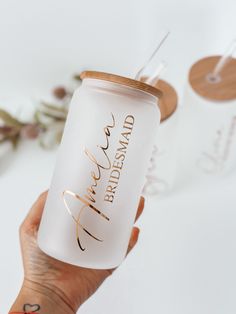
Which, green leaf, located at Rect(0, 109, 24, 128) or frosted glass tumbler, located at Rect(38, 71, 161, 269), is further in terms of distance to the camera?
green leaf, located at Rect(0, 109, 24, 128)

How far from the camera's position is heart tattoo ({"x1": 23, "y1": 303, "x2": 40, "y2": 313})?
0.72 m

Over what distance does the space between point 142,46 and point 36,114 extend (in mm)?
331

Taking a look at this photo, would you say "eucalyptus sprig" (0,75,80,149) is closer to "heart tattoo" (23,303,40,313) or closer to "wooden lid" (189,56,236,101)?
"wooden lid" (189,56,236,101)

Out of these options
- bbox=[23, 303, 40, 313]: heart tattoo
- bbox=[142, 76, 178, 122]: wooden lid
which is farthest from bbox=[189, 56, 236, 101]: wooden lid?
bbox=[23, 303, 40, 313]: heart tattoo

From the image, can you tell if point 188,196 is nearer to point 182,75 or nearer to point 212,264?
point 212,264

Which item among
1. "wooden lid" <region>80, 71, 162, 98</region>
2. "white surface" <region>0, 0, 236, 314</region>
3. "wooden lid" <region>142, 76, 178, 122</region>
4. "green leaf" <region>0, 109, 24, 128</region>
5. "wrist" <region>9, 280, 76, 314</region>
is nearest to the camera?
"wooden lid" <region>80, 71, 162, 98</region>

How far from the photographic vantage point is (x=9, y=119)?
1188 mm

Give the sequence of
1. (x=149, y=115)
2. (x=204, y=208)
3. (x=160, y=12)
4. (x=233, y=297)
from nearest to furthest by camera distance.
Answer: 1. (x=149, y=115)
2. (x=233, y=297)
3. (x=204, y=208)
4. (x=160, y=12)

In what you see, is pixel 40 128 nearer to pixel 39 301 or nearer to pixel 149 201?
pixel 149 201

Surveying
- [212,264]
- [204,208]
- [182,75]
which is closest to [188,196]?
[204,208]

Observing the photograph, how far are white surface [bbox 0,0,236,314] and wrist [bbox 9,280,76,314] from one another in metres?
0.27

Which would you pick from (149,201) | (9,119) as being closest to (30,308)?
(149,201)

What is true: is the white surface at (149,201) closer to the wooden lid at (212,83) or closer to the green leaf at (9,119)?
the green leaf at (9,119)

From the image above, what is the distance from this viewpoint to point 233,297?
100cm
